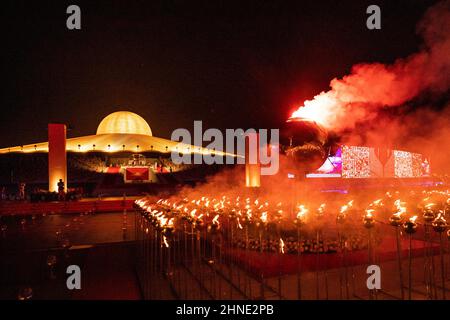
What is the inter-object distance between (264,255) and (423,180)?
2869 centimetres

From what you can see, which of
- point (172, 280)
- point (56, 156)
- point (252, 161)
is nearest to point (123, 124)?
point (56, 156)

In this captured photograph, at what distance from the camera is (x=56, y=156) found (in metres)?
18.9

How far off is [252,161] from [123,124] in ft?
58.9

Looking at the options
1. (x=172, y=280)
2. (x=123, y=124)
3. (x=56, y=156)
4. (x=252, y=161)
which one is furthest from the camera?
(x=123, y=124)

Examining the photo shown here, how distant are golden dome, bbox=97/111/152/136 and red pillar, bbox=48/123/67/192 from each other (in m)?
13.2

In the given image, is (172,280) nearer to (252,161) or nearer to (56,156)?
(252,161)

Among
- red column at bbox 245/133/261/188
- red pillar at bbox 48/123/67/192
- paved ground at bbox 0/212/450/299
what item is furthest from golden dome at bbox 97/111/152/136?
paved ground at bbox 0/212/450/299

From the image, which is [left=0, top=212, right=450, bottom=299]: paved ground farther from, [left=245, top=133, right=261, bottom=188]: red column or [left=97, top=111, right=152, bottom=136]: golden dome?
[left=97, top=111, right=152, bottom=136]: golden dome

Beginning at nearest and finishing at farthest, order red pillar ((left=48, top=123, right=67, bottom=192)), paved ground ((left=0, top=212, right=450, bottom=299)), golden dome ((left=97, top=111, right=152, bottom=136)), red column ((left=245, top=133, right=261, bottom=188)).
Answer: paved ground ((left=0, top=212, right=450, bottom=299)) < red pillar ((left=48, top=123, right=67, bottom=192)) < red column ((left=245, top=133, right=261, bottom=188)) < golden dome ((left=97, top=111, right=152, bottom=136))

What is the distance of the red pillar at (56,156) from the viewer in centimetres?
1854

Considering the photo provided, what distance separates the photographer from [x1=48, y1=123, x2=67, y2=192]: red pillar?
60.8ft
